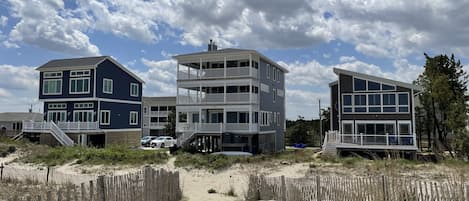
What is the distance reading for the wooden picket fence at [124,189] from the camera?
8875 mm

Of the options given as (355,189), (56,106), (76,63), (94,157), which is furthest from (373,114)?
(56,106)

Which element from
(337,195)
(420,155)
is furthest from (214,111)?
(337,195)

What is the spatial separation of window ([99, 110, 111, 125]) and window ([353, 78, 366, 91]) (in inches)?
962

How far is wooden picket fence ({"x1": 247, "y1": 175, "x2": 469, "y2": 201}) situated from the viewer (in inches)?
362

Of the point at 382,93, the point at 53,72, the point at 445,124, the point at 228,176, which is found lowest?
the point at 228,176

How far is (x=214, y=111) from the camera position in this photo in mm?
34656

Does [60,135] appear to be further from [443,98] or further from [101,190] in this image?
[443,98]

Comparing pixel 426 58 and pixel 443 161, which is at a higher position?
pixel 426 58

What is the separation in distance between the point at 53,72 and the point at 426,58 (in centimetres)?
3643

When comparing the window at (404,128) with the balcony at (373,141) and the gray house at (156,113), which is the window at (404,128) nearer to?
the balcony at (373,141)

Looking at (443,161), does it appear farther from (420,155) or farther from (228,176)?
(228,176)

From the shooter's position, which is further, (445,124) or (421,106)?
(421,106)

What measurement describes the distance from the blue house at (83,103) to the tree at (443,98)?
98.3 ft

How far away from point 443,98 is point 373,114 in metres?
5.50
